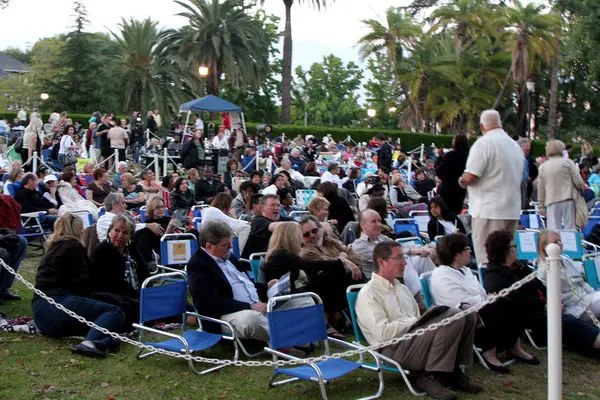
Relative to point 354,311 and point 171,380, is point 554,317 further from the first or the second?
point 171,380

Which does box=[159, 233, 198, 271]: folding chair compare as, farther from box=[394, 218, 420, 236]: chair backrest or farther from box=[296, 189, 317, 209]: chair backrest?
box=[296, 189, 317, 209]: chair backrest

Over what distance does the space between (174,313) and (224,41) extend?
31577 millimetres

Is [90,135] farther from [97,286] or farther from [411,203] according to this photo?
[97,286]

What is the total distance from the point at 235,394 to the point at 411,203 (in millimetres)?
9123

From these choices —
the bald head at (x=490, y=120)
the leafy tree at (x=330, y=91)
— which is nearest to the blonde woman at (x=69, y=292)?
the bald head at (x=490, y=120)

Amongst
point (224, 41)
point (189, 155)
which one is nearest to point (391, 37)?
point (224, 41)

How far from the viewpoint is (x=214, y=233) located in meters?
6.72

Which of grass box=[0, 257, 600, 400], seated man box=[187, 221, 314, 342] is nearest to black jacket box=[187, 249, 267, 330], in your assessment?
seated man box=[187, 221, 314, 342]

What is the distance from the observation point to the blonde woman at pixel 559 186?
32.0 ft

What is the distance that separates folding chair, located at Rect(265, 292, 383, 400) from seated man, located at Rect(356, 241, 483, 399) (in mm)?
217

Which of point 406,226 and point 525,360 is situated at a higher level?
point 406,226

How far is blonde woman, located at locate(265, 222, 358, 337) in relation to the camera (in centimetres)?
710

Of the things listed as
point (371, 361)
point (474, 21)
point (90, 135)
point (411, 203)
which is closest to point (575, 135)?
point (474, 21)

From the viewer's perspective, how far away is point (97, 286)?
7152 mm
